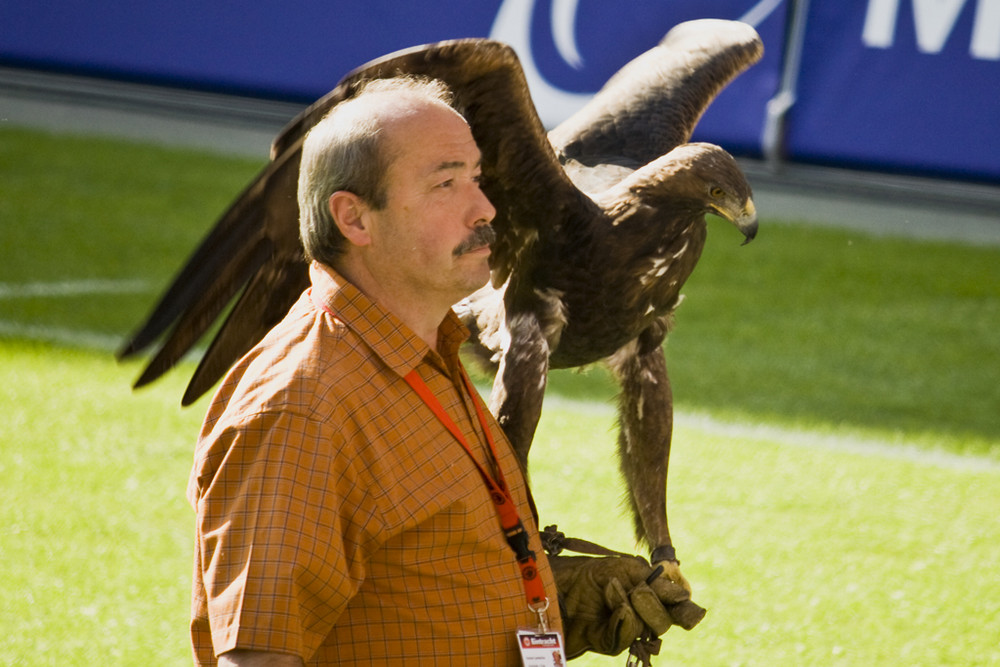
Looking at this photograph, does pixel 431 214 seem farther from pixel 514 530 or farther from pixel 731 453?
pixel 731 453

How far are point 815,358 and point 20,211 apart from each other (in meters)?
5.46

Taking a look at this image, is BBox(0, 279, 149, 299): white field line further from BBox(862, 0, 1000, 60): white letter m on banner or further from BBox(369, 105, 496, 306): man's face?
BBox(369, 105, 496, 306): man's face

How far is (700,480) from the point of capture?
5082 millimetres

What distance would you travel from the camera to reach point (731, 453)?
5.34 meters

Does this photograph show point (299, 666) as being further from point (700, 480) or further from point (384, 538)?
point (700, 480)

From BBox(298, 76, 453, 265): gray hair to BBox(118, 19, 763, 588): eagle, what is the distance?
512 mm

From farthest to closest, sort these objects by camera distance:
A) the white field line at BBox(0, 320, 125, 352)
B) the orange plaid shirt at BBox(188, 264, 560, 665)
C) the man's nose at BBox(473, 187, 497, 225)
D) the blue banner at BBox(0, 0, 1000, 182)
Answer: the blue banner at BBox(0, 0, 1000, 182) → the white field line at BBox(0, 320, 125, 352) → the man's nose at BBox(473, 187, 497, 225) → the orange plaid shirt at BBox(188, 264, 560, 665)

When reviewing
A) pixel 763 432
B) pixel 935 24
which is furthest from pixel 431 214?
pixel 935 24

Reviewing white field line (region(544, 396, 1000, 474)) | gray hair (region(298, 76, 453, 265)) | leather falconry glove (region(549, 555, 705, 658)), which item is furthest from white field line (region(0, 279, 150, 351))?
gray hair (region(298, 76, 453, 265))

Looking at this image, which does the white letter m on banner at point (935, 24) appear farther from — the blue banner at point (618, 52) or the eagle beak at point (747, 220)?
the eagle beak at point (747, 220)

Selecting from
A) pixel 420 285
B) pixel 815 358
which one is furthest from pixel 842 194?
pixel 420 285

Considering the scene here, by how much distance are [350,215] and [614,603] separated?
1.05m

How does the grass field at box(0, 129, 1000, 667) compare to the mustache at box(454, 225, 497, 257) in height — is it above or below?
below

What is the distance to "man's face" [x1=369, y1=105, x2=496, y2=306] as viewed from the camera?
2.09 metres
